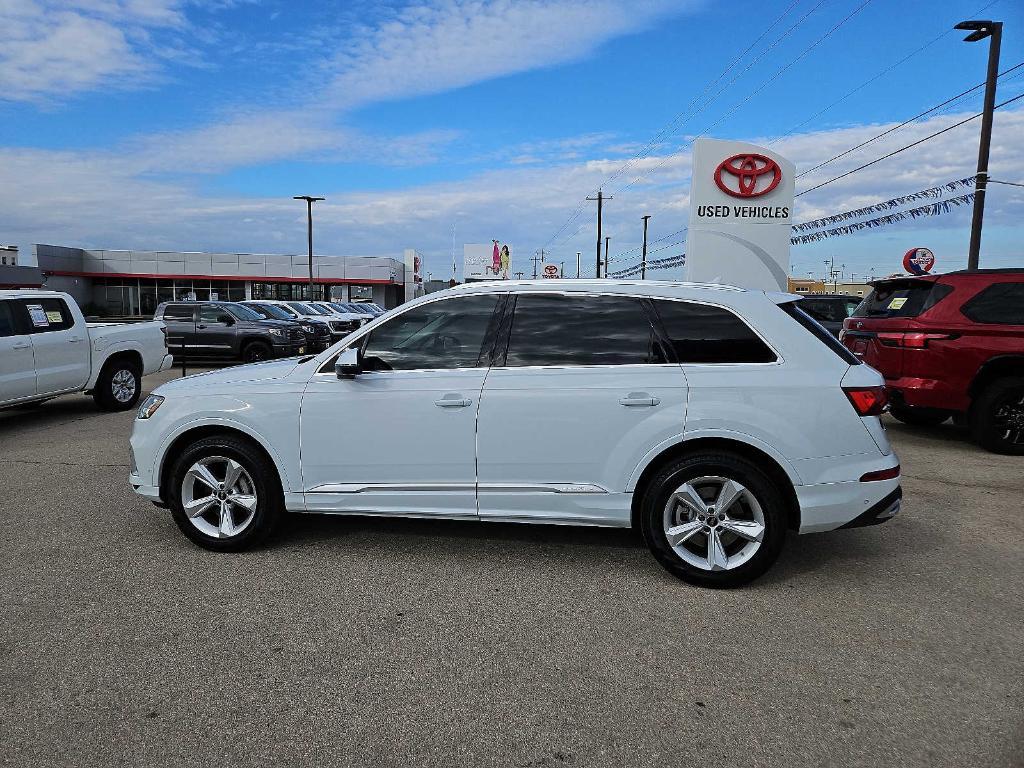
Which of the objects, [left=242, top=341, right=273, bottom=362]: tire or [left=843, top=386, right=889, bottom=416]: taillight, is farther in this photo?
[left=242, top=341, right=273, bottom=362]: tire

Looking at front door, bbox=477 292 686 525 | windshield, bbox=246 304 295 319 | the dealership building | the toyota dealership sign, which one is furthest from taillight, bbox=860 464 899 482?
the dealership building

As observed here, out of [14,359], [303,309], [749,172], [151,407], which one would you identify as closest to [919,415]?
[151,407]

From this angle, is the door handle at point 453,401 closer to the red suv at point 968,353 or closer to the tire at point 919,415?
the red suv at point 968,353

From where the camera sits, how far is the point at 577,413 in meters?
4.28

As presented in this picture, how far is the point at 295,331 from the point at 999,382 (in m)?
15.4

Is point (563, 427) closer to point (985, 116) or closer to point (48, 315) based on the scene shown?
point (48, 315)

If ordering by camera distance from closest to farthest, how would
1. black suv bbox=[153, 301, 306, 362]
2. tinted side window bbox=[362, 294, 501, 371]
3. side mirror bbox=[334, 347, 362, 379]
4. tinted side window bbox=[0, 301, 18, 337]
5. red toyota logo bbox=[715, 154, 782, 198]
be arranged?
side mirror bbox=[334, 347, 362, 379], tinted side window bbox=[362, 294, 501, 371], tinted side window bbox=[0, 301, 18, 337], red toyota logo bbox=[715, 154, 782, 198], black suv bbox=[153, 301, 306, 362]

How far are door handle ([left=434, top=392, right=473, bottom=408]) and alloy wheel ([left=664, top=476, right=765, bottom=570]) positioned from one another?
51.0 inches

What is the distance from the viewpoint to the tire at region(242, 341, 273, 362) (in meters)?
18.5

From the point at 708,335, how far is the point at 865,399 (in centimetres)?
91

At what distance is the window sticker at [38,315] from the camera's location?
9742 millimetres

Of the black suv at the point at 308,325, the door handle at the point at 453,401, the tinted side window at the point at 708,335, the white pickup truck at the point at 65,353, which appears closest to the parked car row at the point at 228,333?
A: the black suv at the point at 308,325

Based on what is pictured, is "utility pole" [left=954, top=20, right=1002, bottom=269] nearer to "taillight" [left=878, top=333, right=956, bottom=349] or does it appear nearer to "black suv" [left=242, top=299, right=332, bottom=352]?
"taillight" [left=878, top=333, right=956, bottom=349]

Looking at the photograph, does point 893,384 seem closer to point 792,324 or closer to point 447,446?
point 792,324
